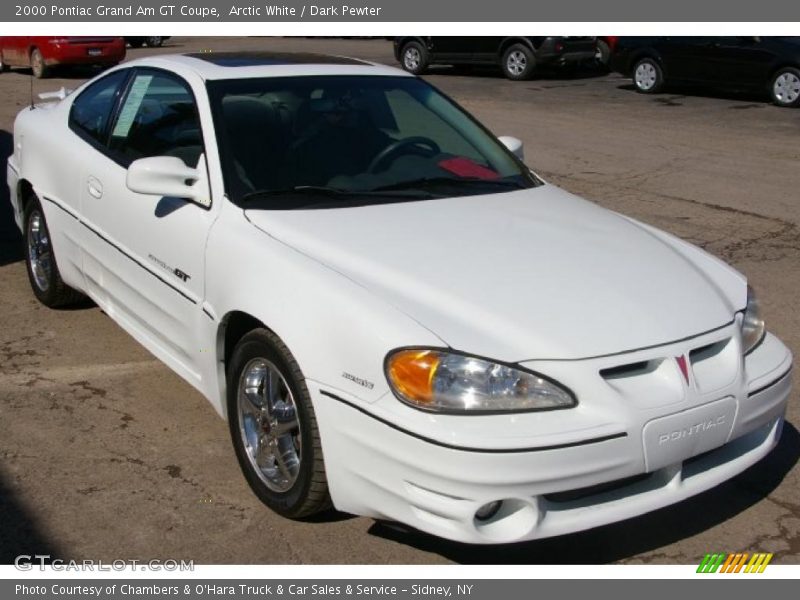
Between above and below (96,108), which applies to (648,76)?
below

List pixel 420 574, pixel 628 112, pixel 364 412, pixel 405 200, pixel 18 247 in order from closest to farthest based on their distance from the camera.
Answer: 1. pixel 364 412
2. pixel 420 574
3. pixel 405 200
4. pixel 18 247
5. pixel 628 112

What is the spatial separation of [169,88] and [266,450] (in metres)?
1.89

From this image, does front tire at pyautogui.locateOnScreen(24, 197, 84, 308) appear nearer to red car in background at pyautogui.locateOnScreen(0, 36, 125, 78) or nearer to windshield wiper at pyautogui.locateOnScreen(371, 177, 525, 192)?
windshield wiper at pyautogui.locateOnScreen(371, 177, 525, 192)

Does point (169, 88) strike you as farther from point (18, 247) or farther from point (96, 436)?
point (18, 247)

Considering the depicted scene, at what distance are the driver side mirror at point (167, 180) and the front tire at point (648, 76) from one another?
49.1 feet

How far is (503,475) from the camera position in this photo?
3072 millimetres

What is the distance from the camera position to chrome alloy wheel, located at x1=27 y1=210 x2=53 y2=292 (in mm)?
5871

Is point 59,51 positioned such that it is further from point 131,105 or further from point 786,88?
point 131,105

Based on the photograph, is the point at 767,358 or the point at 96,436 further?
the point at 96,436

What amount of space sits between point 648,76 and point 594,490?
1579 cm

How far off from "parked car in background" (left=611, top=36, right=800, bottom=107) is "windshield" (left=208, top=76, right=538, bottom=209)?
12.5 metres

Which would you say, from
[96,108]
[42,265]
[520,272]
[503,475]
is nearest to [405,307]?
[520,272]

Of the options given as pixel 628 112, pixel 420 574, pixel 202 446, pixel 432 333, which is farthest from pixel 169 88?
pixel 628 112

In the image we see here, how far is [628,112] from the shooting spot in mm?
15922
